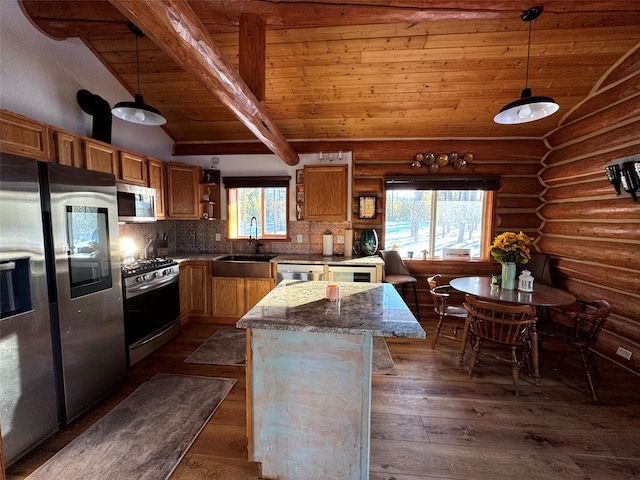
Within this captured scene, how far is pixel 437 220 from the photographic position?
14.7 feet

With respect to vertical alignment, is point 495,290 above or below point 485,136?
below

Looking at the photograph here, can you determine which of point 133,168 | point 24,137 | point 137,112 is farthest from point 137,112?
point 133,168

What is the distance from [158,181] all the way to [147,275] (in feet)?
4.61

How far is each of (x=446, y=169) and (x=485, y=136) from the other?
0.69m

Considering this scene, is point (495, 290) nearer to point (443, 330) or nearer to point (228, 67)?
point (443, 330)

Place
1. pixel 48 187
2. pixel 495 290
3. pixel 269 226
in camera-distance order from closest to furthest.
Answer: pixel 48 187 → pixel 495 290 → pixel 269 226

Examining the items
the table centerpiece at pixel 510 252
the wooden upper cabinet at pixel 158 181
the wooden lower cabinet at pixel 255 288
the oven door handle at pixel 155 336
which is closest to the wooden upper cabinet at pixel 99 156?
the wooden upper cabinet at pixel 158 181

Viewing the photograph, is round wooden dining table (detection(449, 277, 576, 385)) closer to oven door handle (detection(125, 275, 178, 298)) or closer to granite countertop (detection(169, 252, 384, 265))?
granite countertop (detection(169, 252, 384, 265))

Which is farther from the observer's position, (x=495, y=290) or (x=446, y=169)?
(x=446, y=169)

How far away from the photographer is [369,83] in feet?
10.9

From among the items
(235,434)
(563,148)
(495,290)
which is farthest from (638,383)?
(235,434)

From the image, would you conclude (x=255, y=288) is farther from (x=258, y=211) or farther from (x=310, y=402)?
(x=310, y=402)

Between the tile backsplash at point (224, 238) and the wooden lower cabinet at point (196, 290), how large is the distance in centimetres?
64

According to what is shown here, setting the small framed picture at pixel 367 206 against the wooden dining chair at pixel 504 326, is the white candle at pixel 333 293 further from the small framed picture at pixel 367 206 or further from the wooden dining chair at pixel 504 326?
the small framed picture at pixel 367 206
